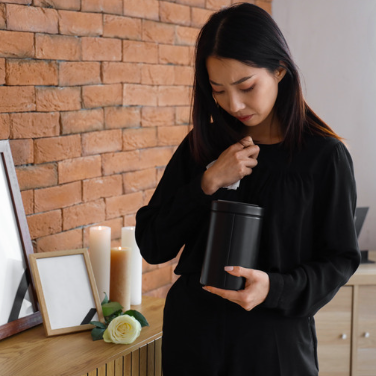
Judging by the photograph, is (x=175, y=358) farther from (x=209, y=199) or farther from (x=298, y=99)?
(x=298, y=99)

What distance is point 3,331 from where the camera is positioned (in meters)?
1.45

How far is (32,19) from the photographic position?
5.29ft

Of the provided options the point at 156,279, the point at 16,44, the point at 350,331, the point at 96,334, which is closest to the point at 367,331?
the point at 350,331

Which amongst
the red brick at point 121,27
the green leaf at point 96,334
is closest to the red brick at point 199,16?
the red brick at point 121,27

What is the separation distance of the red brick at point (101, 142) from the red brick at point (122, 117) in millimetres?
27

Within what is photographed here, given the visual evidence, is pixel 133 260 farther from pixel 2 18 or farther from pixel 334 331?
pixel 334 331

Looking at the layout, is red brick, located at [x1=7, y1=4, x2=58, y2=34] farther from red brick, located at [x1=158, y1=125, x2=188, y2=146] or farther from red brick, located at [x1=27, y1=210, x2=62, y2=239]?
red brick, located at [x1=158, y1=125, x2=188, y2=146]

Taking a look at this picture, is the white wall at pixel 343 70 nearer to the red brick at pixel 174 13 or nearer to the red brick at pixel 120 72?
the red brick at pixel 174 13

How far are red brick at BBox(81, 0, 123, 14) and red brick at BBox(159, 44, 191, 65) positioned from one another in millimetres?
265

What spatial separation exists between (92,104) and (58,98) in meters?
0.15

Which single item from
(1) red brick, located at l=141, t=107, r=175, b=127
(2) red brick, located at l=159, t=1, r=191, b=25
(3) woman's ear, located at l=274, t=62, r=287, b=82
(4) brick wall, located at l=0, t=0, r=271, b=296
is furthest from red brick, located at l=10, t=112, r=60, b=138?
(3) woman's ear, located at l=274, t=62, r=287, b=82

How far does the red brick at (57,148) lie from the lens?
1689 millimetres

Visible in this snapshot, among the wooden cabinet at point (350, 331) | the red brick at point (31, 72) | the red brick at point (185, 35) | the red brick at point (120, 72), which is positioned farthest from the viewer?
the wooden cabinet at point (350, 331)

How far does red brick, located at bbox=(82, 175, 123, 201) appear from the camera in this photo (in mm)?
1883
